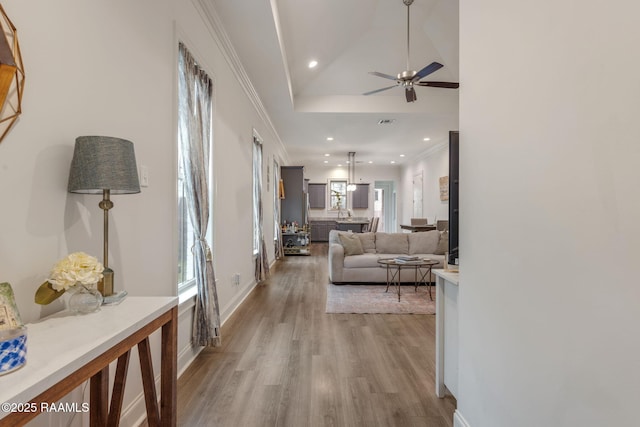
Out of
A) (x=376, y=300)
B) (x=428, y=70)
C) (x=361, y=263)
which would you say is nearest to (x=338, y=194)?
(x=361, y=263)

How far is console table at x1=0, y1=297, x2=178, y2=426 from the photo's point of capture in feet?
2.19

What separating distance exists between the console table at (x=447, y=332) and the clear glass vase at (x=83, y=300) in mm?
1755

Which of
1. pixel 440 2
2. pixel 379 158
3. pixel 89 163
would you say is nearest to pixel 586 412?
pixel 89 163

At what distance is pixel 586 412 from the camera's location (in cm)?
89

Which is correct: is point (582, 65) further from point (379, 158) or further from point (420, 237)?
point (379, 158)

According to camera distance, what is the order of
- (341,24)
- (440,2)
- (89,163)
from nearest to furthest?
1. (89,163)
2. (440,2)
3. (341,24)

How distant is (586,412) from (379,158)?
10.3 m

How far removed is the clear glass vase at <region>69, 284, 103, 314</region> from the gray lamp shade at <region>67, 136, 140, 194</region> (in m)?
0.37

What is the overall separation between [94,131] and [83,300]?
76cm

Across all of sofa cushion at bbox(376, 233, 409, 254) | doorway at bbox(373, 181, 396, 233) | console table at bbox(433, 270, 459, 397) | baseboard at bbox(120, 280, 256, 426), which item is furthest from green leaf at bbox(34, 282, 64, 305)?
doorway at bbox(373, 181, 396, 233)

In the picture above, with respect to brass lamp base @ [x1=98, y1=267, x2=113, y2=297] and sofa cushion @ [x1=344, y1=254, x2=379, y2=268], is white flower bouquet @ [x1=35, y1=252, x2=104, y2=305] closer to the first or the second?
brass lamp base @ [x1=98, y1=267, x2=113, y2=297]

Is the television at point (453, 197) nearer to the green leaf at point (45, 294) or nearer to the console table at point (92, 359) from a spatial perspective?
the console table at point (92, 359)

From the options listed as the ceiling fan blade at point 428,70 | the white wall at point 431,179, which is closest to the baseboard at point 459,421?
the ceiling fan blade at point 428,70

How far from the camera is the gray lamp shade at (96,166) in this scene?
1.14 meters
